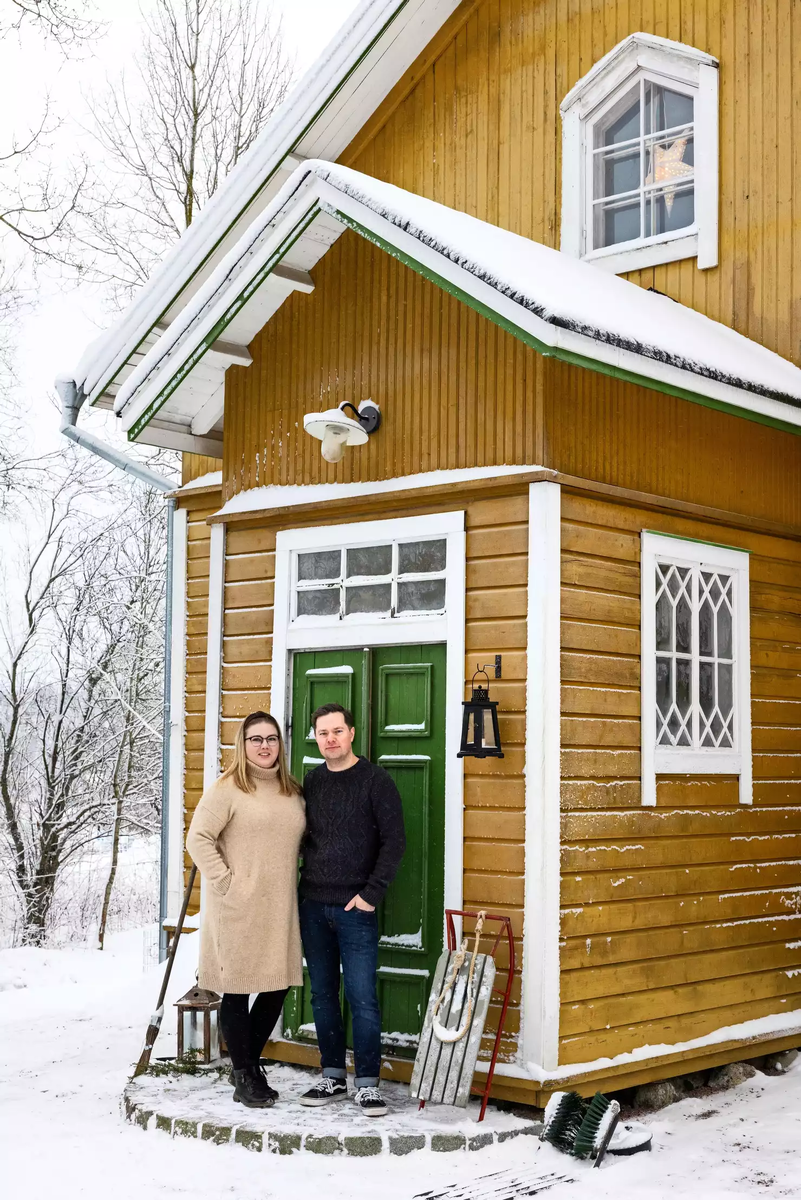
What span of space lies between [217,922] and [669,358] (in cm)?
311

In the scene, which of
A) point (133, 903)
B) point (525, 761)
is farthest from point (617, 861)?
point (133, 903)

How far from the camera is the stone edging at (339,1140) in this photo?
212 inches

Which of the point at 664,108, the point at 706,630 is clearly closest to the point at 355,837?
the point at 706,630

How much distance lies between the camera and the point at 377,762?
21.5 ft

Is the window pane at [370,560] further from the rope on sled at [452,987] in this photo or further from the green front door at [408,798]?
the rope on sled at [452,987]

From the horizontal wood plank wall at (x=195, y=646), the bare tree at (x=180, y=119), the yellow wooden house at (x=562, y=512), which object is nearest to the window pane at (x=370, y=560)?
the yellow wooden house at (x=562, y=512)

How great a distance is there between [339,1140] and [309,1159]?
0.14 metres

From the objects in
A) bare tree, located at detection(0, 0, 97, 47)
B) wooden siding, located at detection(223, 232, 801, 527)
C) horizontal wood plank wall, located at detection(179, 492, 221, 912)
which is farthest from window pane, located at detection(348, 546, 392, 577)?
bare tree, located at detection(0, 0, 97, 47)

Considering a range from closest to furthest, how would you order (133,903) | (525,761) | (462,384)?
(525,761) → (462,384) → (133,903)

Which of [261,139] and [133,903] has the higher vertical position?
[261,139]

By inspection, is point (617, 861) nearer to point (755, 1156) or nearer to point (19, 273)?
point (755, 1156)

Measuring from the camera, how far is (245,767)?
6195mm

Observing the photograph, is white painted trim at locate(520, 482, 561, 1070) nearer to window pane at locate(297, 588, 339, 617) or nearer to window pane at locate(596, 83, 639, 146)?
window pane at locate(297, 588, 339, 617)

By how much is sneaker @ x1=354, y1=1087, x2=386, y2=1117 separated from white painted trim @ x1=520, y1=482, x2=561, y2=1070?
0.61 metres
